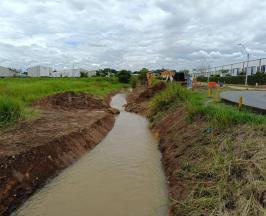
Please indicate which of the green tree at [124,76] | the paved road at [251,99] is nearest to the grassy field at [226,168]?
the paved road at [251,99]

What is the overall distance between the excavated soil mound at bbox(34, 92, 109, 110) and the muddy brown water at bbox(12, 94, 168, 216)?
10.9m

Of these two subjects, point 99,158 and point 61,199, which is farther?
point 99,158

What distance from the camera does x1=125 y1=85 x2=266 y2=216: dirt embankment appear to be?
6.14 meters

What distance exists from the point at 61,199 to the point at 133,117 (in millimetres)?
18841

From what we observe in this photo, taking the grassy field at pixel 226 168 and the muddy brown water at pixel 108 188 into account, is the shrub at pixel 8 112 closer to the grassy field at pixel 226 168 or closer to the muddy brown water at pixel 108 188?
the muddy brown water at pixel 108 188

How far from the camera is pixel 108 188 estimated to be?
10258 mm

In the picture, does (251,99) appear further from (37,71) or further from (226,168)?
(37,71)

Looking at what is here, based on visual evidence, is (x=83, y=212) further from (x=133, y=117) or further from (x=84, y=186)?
(x=133, y=117)

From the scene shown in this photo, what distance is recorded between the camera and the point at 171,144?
553 inches

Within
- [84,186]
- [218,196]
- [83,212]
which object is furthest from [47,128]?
[218,196]

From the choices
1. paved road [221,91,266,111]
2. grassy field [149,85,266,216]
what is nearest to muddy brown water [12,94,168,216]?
grassy field [149,85,266,216]

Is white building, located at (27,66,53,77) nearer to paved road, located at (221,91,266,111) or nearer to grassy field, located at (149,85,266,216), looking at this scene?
paved road, located at (221,91,266,111)

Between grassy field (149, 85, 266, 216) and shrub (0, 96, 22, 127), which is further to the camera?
shrub (0, 96, 22, 127)

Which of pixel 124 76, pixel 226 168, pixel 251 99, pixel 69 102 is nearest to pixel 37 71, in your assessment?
pixel 124 76
